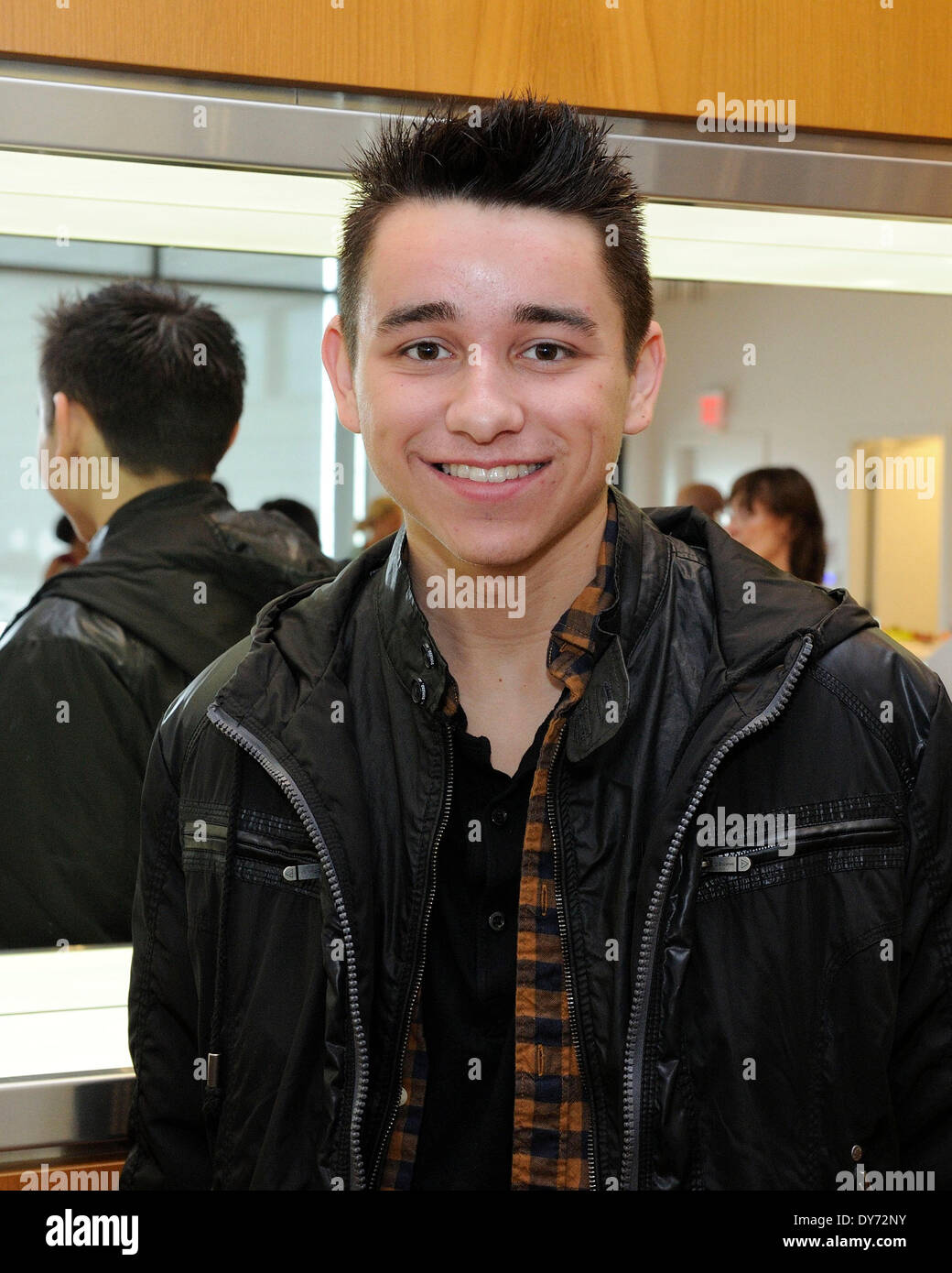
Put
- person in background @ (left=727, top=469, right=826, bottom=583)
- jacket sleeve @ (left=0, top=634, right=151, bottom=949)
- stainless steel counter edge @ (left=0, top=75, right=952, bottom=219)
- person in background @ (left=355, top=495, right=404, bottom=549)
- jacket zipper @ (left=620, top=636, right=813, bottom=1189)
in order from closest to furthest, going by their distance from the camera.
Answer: jacket zipper @ (left=620, top=636, right=813, bottom=1189), stainless steel counter edge @ (left=0, top=75, right=952, bottom=219), jacket sleeve @ (left=0, top=634, right=151, bottom=949), person in background @ (left=355, top=495, right=404, bottom=549), person in background @ (left=727, top=469, right=826, bottom=583)

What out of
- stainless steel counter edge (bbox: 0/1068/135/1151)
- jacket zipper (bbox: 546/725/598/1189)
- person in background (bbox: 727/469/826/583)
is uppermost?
person in background (bbox: 727/469/826/583)

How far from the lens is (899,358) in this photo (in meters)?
1.44

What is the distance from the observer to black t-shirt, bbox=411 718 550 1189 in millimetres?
976

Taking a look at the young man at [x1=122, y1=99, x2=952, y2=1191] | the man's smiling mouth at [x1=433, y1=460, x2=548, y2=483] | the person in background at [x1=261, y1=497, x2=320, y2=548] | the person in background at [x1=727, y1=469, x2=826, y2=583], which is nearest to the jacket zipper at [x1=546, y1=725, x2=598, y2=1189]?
the young man at [x1=122, y1=99, x2=952, y2=1191]

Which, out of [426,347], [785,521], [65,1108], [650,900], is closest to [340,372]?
[426,347]

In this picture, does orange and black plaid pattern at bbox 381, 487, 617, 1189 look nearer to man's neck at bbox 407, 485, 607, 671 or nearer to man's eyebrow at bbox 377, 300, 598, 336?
man's neck at bbox 407, 485, 607, 671

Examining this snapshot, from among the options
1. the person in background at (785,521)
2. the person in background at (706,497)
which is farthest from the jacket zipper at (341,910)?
the person in background at (706,497)

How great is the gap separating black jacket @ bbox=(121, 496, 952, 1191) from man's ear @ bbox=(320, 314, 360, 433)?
0.59 feet

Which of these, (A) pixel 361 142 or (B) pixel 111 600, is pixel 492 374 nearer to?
(A) pixel 361 142

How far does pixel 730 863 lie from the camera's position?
94 cm

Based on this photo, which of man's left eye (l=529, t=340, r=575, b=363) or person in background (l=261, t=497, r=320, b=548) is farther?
person in background (l=261, t=497, r=320, b=548)

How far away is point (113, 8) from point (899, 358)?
0.89 metres

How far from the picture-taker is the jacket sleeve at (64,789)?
3.89 feet

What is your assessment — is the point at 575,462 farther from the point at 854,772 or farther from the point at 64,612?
the point at 64,612
